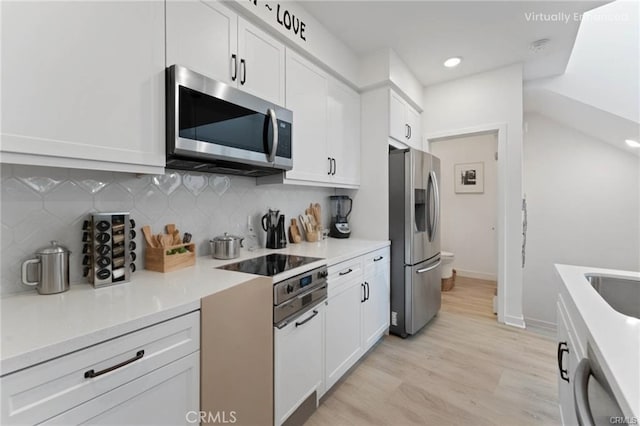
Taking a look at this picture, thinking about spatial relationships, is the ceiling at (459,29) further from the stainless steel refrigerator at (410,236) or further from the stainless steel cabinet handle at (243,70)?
the stainless steel refrigerator at (410,236)

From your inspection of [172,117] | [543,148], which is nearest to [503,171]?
[543,148]

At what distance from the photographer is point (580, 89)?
9.02 ft

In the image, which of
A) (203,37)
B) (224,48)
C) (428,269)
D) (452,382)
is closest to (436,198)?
(428,269)

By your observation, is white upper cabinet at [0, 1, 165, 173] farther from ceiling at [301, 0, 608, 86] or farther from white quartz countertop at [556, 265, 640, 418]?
white quartz countertop at [556, 265, 640, 418]

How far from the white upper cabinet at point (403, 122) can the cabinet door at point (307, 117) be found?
763mm

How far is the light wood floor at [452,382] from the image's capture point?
1636mm

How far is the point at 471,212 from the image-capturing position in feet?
15.5

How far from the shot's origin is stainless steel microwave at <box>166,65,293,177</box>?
124 cm

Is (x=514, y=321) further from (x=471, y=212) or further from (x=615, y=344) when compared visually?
(x=615, y=344)

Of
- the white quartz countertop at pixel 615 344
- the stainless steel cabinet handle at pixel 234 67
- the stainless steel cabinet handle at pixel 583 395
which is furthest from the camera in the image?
the stainless steel cabinet handle at pixel 234 67

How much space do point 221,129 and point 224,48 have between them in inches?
18.6

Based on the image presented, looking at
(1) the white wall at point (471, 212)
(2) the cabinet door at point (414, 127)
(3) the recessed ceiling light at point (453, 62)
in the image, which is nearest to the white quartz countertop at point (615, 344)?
(2) the cabinet door at point (414, 127)

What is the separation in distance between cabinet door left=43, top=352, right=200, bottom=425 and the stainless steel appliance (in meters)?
0.52

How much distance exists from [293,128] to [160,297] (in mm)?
1385
